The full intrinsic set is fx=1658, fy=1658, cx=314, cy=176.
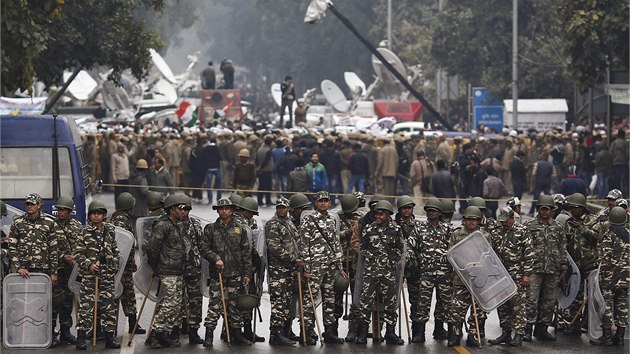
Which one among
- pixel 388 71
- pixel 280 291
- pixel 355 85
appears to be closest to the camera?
pixel 280 291

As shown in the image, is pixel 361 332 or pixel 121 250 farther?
pixel 361 332

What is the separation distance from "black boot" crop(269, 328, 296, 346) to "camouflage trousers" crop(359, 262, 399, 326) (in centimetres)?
76

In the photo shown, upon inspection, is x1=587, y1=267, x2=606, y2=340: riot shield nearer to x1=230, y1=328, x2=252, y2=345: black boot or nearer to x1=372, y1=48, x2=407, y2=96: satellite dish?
x1=230, y1=328, x2=252, y2=345: black boot

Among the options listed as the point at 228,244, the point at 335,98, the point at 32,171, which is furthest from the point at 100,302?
the point at 335,98

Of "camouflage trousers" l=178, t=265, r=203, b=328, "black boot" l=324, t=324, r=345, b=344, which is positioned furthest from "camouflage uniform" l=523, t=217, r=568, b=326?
"camouflage trousers" l=178, t=265, r=203, b=328

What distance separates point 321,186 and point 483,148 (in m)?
8.00

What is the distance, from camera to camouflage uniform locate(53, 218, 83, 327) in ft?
53.1

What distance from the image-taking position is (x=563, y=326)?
56.6 feet

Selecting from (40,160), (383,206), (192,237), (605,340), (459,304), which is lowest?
(605,340)

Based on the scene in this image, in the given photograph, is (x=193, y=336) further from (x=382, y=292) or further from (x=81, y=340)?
(x=382, y=292)

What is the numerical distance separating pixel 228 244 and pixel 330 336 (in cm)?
140

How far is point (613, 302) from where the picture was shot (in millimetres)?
16656

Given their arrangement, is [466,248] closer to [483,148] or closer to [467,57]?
[483,148]

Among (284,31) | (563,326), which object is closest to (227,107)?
(563,326)
